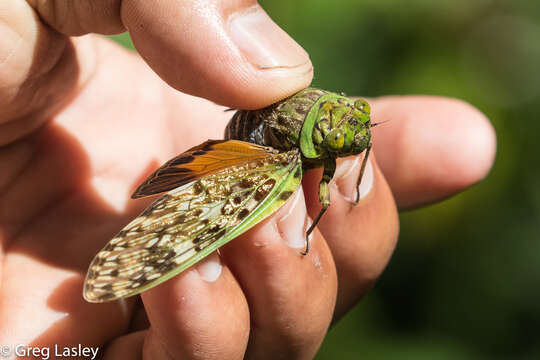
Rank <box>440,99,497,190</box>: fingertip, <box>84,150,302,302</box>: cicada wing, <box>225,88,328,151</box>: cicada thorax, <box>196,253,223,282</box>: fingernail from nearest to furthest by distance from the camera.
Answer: <box>84,150,302,302</box>: cicada wing
<box>196,253,223,282</box>: fingernail
<box>225,88,328,151</box>: cicada thorax
<box>440,99,497,190</box>: fingertip

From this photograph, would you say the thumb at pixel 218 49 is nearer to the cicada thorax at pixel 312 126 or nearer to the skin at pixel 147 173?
the skin at pixel 147 173

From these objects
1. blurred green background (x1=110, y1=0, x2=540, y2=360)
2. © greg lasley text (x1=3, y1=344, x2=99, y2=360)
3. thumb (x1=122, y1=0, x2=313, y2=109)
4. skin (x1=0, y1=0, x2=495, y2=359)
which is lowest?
blurred green background (x1=110, y1=0, x2=540, y2=360)

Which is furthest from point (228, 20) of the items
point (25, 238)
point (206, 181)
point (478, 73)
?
point (478, 73)

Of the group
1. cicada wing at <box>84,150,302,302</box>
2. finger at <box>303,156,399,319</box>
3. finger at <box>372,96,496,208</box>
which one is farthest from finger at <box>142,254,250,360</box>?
finger at <box>372,96,496,208</box>

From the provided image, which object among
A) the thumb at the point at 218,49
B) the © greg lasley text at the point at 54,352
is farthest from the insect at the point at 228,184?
the © greg lasley text at the point at 54,352

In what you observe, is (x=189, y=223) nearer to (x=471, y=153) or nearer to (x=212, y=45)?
(x=212, y=45)

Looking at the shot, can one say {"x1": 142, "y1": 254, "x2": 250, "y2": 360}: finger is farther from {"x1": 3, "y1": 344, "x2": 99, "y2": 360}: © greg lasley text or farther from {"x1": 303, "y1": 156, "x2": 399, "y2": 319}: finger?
{"x1": 303, "y1": 156, "x2": 399, "y2": 319}: finger

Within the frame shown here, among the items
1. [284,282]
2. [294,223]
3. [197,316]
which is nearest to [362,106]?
[294,223]
